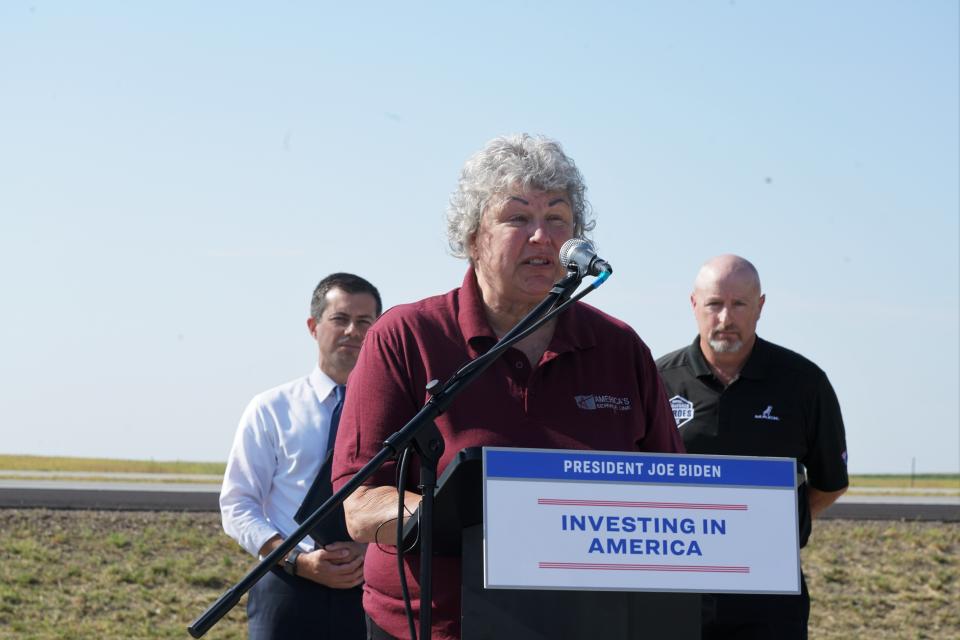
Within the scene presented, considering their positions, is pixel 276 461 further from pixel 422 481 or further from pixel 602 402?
pixel 422 481

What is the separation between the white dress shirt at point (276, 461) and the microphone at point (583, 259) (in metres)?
2.54

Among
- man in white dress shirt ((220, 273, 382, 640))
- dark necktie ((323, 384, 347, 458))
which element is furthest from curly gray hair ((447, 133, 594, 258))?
dark necktie ((323, 384, 347, 458))

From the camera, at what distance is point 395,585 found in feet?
10.6

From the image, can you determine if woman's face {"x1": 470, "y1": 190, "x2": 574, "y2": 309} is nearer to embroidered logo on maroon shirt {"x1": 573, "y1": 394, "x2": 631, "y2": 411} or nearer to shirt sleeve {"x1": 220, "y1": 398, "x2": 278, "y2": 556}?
embroidered logo on maroon shirt {"x1": 573, "y1": 394, "x2": 631, "y2": 411}

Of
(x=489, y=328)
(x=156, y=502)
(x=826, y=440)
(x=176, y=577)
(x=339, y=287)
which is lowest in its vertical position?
(x=156, y=502)

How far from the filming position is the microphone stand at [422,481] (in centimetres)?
267

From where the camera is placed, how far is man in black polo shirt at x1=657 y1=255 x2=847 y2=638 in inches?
223

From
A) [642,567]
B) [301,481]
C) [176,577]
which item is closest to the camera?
[642,567]

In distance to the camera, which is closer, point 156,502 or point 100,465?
point 156,502

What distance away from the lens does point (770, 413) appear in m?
5.66

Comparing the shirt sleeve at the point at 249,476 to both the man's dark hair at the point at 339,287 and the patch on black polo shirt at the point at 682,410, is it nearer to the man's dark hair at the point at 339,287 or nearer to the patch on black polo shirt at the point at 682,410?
the man's dark hair at the point at 339,287

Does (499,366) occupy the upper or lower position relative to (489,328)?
lower

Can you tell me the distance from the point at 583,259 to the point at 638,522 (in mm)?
703

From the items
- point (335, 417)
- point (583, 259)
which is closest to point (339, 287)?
point (335, 417)
